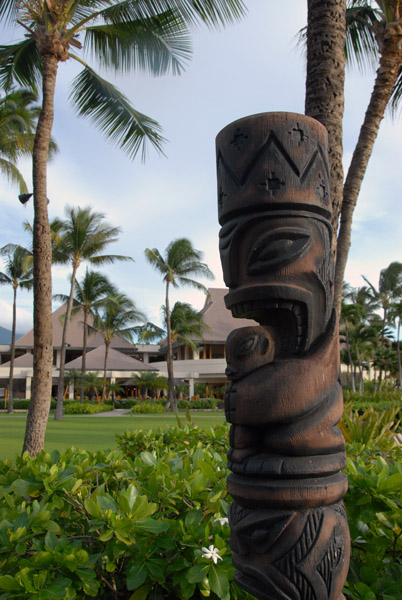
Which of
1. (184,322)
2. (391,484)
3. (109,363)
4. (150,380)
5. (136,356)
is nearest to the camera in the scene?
(391,484)

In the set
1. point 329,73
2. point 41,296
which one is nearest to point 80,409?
point 41,296

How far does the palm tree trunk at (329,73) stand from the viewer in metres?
3.82

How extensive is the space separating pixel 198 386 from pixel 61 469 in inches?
1247

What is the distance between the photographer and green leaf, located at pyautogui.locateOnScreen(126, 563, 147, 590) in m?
2.02

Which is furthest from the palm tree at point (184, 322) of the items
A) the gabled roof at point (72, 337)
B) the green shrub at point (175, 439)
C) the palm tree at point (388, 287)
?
the green shrub at point (175, 439)

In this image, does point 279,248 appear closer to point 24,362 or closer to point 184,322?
point 184,322

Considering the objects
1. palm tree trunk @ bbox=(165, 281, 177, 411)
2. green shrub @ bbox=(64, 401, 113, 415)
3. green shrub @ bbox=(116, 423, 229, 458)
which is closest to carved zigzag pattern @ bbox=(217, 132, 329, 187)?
green shrub @ bbox=(116, 423, 229, 458)

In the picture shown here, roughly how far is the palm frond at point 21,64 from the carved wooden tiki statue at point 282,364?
29.6 ft

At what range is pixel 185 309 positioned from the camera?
90.6ft

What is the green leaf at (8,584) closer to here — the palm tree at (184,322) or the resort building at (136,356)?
the palm tree at (184,322)

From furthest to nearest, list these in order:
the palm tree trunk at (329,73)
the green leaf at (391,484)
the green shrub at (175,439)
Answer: the green shrub at (175,439) < the palm tree trunk at (329,73) < the green leaf at (391,484)

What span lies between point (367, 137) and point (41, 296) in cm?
558

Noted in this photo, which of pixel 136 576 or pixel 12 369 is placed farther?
pixel 12 369

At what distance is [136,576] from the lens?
6.72 ft
